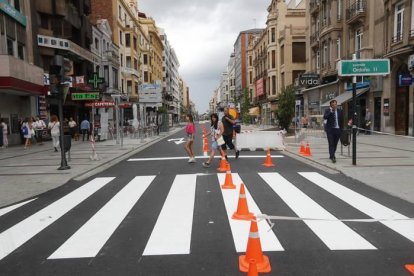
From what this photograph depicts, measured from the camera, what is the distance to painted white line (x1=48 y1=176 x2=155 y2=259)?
429 cm

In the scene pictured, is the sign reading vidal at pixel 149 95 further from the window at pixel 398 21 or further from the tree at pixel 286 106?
the window at pixel 398 21

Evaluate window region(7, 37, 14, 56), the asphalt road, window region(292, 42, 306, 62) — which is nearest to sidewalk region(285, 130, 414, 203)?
the asphalt road

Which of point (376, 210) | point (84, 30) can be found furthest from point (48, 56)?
point (376, 210)

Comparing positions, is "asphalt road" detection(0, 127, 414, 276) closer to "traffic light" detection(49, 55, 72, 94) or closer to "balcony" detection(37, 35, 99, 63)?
"traffic light" detection(49, 55, 72, 94)

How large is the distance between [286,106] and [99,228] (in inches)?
861

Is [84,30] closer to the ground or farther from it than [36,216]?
farther from it

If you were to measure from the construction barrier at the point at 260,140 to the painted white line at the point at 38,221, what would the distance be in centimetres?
967

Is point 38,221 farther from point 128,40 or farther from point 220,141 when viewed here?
point 128,40

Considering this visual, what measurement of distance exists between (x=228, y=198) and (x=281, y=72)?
4635 centimetres

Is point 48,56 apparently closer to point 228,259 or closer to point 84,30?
point 84,30

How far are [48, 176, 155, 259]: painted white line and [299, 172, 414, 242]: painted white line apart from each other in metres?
3.85

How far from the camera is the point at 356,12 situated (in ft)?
87.1

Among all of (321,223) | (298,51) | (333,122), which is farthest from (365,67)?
(298,51)

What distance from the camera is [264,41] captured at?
60.7m
